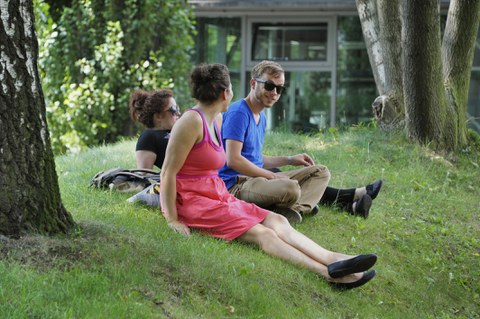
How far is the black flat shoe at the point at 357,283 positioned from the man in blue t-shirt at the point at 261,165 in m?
1.21

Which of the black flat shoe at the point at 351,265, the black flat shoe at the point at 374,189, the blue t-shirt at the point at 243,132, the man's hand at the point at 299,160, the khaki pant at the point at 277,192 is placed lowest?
the black flat shoe at the point at 351,265

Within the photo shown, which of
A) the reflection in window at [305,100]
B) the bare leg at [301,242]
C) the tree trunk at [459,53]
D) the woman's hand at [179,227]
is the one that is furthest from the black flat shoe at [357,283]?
the reflection in window at [305,100]

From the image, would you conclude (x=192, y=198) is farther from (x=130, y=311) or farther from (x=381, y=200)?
(x=381, y=200)

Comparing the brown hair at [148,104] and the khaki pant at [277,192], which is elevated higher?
the brown hair at [148,104]

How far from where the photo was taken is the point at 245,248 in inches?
257

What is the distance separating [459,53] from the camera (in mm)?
12414

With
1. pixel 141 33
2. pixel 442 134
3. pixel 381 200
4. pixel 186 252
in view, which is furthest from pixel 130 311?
pixel 141 33

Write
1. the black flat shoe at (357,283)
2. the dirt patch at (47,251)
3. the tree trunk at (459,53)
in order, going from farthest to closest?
1. the tree trunk at (459,53)
2. the black flat shoe at (357,283)
3. the dirt patch at (47,251)

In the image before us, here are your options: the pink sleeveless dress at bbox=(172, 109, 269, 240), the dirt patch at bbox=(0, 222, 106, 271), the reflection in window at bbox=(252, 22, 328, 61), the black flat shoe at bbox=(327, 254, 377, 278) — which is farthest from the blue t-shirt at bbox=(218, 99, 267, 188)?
the reflection in window at bbox=(252, 22, 328, 61)

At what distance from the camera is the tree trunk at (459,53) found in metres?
12.1

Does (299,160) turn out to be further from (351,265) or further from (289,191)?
(351,265)

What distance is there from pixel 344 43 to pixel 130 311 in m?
17.1

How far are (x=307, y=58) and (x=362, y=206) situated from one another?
Answer: 13.1m

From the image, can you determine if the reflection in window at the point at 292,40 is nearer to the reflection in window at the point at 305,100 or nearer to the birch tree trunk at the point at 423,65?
the reflection in window at the point at 305,100
